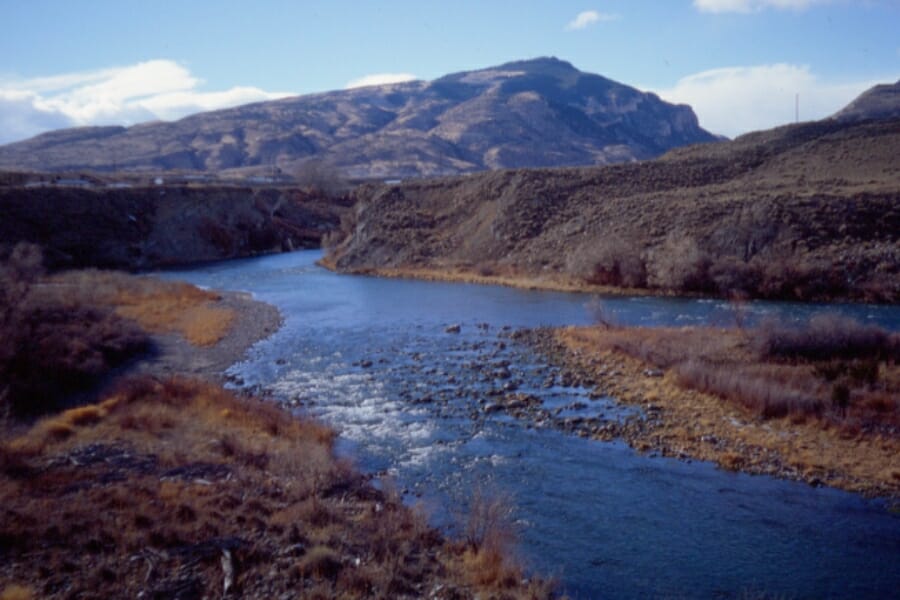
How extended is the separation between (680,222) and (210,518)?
32528mm

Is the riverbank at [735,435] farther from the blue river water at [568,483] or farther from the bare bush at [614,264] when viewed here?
the bare bush at [614,264]

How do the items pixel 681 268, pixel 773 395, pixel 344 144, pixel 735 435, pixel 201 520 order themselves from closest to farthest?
pixel 201 520, pixel 735 435, pixel 773 395, pixel 681 268, pixel 344 144

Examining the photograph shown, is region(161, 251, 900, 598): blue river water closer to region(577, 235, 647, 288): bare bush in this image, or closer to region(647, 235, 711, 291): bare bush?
region(647, 235, 711, 291): bare bush

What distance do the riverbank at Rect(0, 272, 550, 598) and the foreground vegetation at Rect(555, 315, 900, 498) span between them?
629 cm

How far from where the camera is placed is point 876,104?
3467 inches

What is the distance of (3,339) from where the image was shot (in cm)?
A: 1809

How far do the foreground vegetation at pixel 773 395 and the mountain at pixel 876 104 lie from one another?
74082 millimetres

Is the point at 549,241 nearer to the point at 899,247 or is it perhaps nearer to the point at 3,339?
the point at 899,247

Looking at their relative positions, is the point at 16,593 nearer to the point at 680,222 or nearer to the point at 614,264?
the point at 614,264

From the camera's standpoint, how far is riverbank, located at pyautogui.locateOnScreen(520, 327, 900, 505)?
12.9 m

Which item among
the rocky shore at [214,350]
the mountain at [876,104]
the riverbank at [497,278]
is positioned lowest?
the rocky shore at [214,350]

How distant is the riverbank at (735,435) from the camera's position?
12.9m

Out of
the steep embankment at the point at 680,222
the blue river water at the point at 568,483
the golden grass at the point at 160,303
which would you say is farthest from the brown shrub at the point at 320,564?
the steep embankment at the point at 680,222

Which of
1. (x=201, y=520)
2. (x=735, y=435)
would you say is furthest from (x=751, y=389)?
(x=201, y=520)
